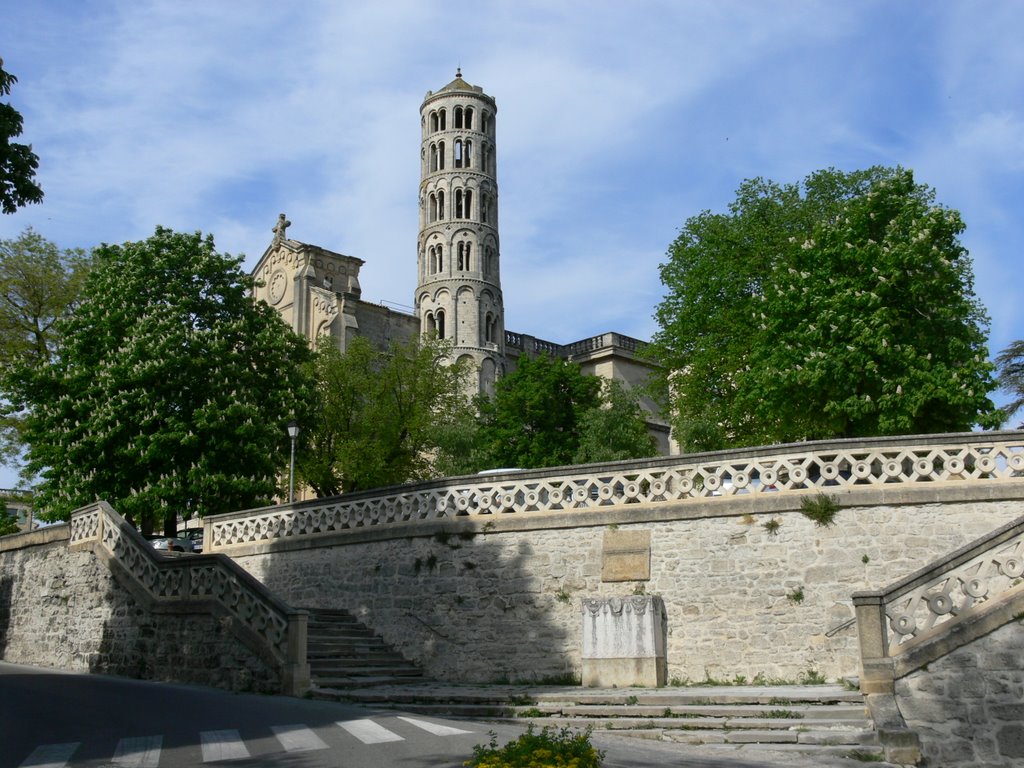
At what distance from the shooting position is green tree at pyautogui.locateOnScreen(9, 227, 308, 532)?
26.2 metres

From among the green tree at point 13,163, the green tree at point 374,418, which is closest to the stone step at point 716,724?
the green tree at point 13,163

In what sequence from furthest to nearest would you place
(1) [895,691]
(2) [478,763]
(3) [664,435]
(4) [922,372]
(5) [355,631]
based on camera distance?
(3) [664,435] → (4) [922,372] → (5) [355,631] → (1) [895,691] → (2) [478,763]

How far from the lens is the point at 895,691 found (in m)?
11.5

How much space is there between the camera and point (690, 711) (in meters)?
12.9

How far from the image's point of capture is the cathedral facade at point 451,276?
58.2 meters

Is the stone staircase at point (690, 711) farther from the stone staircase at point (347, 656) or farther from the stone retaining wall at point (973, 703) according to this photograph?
the stone staircase at point (347, 656)

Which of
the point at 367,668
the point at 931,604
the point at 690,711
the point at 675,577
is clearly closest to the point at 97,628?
the point at 367,668

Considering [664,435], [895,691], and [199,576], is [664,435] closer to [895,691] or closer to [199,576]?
[199,576]

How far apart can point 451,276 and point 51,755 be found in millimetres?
52135

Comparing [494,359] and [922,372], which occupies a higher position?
[494,359]

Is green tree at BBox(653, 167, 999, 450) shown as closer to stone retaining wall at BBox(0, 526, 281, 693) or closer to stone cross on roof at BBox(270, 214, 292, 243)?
stone retaining wall at BBox(0, 526, 281, 693)

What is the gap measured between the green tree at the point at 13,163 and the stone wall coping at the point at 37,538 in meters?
9.38

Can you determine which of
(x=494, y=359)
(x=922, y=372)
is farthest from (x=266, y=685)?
(x=494, y=359)

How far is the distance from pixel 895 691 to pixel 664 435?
177 feet
